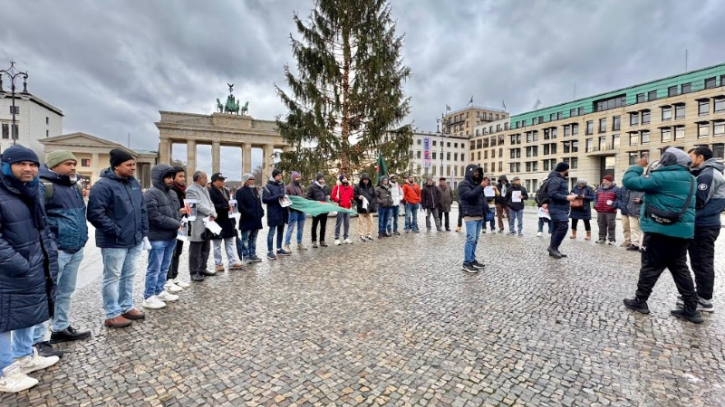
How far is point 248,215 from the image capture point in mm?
Result: 7988

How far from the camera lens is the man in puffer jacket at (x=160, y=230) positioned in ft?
16.7

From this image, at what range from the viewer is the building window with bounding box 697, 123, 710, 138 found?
51.1m

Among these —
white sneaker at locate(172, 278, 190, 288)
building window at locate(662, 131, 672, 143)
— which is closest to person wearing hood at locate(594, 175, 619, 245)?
white sneaker at locate(172, 278, 190, 288)

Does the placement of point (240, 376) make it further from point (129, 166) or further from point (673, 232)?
point (673, 232)

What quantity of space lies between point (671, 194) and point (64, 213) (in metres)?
7.18

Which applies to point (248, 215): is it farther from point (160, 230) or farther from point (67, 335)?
point (67, 335)

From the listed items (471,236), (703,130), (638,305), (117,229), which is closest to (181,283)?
(117,229)

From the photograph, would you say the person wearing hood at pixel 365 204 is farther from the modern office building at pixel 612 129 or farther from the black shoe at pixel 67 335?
the modern office building at pixel 612 129

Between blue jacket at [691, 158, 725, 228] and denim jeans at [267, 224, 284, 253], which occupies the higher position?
blue jacket at [691, 158, 725, 228]

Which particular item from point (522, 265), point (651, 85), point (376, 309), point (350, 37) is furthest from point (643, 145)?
point (376, 309)

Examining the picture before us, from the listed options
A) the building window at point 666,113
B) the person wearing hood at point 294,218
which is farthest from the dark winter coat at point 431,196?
the building window at point 666,113

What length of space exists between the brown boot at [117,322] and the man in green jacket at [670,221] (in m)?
6.80

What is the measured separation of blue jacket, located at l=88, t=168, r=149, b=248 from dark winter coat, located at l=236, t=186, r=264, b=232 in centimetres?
338

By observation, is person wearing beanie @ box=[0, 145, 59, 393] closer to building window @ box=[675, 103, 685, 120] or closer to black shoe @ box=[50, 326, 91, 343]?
black shoe @ box=[50, 326, 91, 343]
